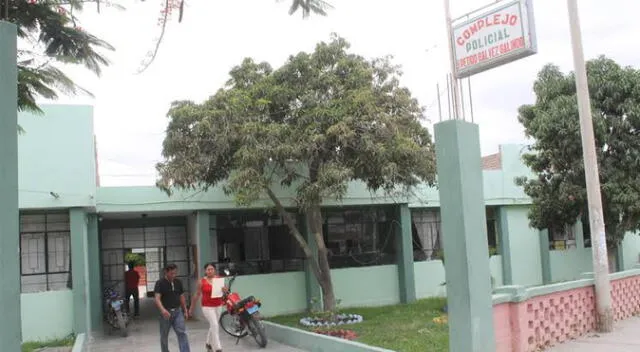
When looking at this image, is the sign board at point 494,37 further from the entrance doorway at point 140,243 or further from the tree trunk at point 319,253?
the entrance doorway at point 140,243

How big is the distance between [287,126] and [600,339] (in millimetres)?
5885

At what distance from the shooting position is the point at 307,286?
47.0 ft

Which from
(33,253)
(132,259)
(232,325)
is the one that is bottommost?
(232,325)

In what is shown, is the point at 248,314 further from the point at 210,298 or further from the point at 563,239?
the point at 563,239

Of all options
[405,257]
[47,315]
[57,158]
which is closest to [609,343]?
[405,257]

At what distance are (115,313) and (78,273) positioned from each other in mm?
1336

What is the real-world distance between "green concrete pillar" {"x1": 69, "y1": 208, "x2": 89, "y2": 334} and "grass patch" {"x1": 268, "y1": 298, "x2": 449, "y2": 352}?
3.68 metres

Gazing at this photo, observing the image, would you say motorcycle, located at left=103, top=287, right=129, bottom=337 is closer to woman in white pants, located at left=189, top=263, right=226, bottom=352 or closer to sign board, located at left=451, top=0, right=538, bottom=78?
woman in white pants, located at left=189, top=263, right=226, bottom=352

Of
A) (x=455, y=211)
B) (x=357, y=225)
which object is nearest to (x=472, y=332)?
(x=455, y=211)

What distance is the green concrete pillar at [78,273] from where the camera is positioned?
1170cm

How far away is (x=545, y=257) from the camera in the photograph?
699 inches

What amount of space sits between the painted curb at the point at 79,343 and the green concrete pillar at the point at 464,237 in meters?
6.42

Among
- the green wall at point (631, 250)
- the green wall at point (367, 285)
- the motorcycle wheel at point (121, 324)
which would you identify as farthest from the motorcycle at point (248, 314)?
the green wall at point (631, 250)

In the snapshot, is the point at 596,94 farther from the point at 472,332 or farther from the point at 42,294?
the point at 42,294
